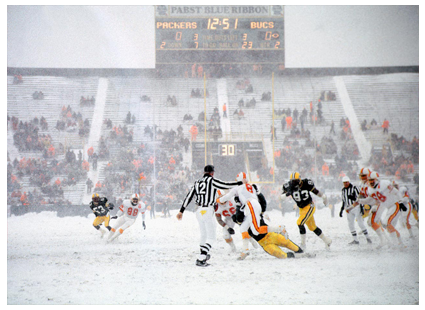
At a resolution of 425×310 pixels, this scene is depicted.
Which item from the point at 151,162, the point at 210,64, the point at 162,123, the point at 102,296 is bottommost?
the point at 102,296

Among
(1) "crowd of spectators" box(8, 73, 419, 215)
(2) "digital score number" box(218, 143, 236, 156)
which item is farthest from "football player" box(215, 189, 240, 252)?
(2) "digital score number" box(218, 143, 236, 156)

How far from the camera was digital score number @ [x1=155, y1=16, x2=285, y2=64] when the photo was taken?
9.92 meters

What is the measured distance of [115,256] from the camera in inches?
219

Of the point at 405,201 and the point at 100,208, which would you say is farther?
the point at 100,208

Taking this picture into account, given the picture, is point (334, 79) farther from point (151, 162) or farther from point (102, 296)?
point (102, 296)

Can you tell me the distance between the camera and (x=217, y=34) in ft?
33.0

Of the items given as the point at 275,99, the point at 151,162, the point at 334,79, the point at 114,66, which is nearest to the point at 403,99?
the point at 334,79

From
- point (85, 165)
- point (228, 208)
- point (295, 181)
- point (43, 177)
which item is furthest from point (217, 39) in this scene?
point (295, 181)

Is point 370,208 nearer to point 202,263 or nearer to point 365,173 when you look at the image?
point 365,173

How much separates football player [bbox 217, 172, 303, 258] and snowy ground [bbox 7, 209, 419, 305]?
0.18m

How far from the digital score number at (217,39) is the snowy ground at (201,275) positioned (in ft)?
17.9

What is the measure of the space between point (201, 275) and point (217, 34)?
7165 mm

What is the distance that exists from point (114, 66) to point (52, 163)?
2805 millimetres

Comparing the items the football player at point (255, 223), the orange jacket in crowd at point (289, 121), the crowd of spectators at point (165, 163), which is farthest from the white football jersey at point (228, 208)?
the orange jacket in crowd at point (289, 121)
